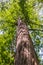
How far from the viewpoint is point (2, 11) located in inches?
580

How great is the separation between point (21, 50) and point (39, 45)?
1285 cm

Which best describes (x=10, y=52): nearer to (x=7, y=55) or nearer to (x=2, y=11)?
(x=7, y=55)

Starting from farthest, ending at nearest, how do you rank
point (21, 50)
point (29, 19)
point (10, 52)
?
1. point (10, 52)
2. point (29, 19)
3. point (21, 50)

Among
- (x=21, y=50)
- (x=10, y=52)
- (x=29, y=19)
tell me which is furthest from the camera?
(x=10, y=52)

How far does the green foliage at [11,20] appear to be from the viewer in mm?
14227

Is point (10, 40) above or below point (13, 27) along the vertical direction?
below

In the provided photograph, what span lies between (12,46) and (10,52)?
0.73m

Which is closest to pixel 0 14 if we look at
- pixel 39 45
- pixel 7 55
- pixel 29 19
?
pixel 29 19

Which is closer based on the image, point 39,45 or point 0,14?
point 0,14

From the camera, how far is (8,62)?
14.8 metres

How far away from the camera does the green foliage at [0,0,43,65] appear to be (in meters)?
14.2

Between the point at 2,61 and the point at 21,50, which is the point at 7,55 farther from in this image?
the point at 21,50

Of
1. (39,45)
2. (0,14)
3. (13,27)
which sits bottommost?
(39,45)

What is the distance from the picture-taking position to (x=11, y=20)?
45.6ft
